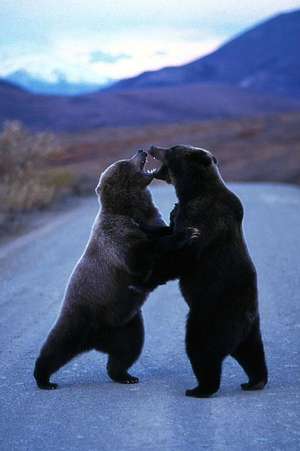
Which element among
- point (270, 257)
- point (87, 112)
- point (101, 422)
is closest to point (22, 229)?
point (270, 257)

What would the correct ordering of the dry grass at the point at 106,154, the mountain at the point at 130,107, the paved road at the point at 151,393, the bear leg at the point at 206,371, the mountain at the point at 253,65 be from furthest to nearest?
the mountain at the point at 253,65
the mountain at the point at 130,107
the dry grass at the point at 106,154
the bear leg at the point at 206,371
the paved road at the point at 151,393

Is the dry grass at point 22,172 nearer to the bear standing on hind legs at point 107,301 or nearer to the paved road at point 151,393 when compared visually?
the paved road at point 151,393

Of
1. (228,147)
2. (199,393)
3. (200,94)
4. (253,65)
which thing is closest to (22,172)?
(199,393)

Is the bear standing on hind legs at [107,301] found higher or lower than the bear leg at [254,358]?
higher

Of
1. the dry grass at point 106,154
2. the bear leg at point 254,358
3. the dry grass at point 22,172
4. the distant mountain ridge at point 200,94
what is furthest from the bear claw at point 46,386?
the distant mountain ridge at point 200,94

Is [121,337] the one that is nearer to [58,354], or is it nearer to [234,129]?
[58,354]

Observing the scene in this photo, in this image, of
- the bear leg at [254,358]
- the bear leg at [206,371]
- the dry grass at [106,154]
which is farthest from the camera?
the dry grass at [106,154]

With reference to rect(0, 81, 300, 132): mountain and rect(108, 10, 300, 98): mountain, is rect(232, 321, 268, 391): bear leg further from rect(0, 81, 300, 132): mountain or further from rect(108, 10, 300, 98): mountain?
rect(108, 10, 300, 98): mountain

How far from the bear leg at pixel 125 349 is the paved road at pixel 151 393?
127 millimetres

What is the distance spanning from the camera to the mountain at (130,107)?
330ft

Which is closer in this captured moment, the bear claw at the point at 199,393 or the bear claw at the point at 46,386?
the bear claw at the point at 199,393

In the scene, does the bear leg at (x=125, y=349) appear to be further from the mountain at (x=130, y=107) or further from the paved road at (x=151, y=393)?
the mountain at (x=130, y=107)

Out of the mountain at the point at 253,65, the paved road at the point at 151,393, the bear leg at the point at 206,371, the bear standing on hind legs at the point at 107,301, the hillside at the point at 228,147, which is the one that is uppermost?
the mountain at the point at 253,65

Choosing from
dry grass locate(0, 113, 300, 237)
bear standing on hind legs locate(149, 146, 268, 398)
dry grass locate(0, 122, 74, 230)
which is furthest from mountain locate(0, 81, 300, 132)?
bear standing on hind legs locate(149, 146, 268, 398)
